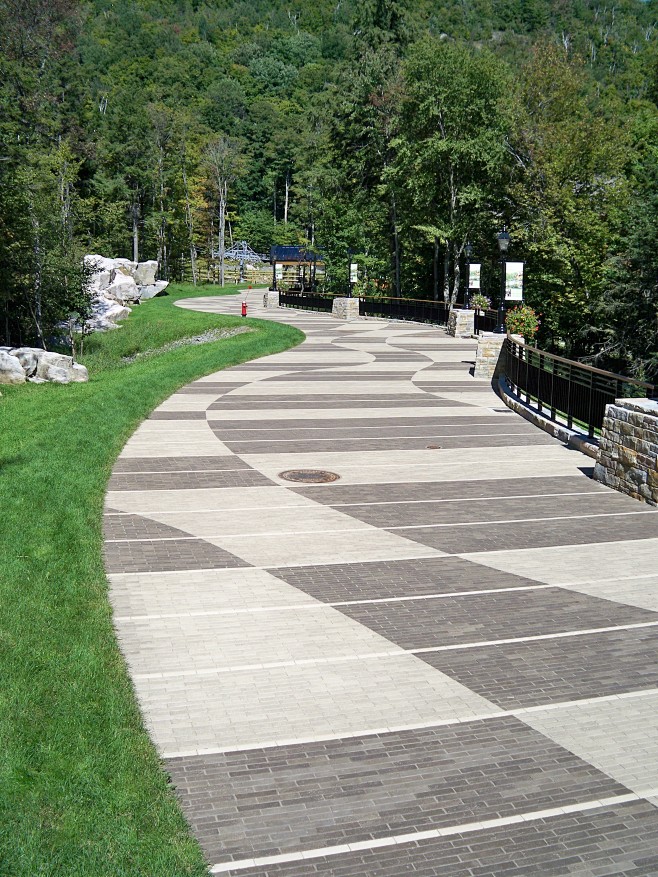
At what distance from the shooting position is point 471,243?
2066 inches

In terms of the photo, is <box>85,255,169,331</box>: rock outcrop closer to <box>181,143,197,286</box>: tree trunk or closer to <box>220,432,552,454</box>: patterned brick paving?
<box>181,143,197,286</box>: tree trunk

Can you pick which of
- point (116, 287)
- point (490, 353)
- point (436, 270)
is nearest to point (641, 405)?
point (490, 353)

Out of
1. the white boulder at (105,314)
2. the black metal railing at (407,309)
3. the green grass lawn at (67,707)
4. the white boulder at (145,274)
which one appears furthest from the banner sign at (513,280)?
the white boulder at (145,274)

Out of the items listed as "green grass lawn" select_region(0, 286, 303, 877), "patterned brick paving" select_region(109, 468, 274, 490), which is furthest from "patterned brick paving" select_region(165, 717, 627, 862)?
"patterned brick paving" select_region(109, 468, 274, 490)

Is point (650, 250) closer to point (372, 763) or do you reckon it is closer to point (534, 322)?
point (534, 322)

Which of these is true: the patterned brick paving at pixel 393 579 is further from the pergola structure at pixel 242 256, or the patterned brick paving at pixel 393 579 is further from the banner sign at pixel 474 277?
the pergola structure at pixel 242 256

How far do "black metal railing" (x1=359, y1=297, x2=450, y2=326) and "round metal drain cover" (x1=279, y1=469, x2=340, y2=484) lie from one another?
101 feet

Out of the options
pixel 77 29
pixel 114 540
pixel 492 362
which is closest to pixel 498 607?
pixel 114 540

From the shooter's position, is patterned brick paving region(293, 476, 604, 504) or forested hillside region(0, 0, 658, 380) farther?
forested hillside region(0, 0, 658, 380)

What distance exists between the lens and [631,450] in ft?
43.5

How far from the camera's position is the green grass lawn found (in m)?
4.91

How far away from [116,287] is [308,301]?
14274 millimetres

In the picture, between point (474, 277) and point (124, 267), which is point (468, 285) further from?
point (124, 267)

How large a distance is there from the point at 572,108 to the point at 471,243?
8.71m
